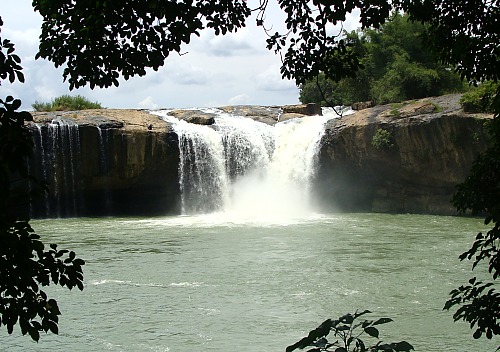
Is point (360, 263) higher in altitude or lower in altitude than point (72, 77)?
lower

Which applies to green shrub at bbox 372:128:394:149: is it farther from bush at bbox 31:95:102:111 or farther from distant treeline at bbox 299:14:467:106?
bush at bbox 31:95:102:111

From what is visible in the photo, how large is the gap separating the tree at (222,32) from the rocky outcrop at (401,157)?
14731mm

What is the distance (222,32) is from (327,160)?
1736cm

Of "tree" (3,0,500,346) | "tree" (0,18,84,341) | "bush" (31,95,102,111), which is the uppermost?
"bush" (31,95,102,111)

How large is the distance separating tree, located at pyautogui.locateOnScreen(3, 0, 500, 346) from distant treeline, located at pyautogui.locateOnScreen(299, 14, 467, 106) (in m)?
20.7

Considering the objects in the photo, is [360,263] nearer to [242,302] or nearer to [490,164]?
[242,302]

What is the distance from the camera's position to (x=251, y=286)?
973 cm

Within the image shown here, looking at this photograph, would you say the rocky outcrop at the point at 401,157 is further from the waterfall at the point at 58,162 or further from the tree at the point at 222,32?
the tree at the point at 222,32

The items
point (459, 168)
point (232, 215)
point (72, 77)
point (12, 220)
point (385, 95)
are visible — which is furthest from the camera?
point (385, 95)

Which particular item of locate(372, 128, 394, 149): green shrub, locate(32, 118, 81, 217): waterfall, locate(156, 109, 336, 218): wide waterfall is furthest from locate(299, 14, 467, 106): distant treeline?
locate(32, 118, 81, 217): waterfall

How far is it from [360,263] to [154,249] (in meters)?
4.21

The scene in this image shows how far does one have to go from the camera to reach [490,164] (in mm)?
3854

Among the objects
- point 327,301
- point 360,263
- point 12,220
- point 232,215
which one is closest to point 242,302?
point 327,301

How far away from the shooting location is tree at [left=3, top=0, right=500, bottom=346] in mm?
3533
